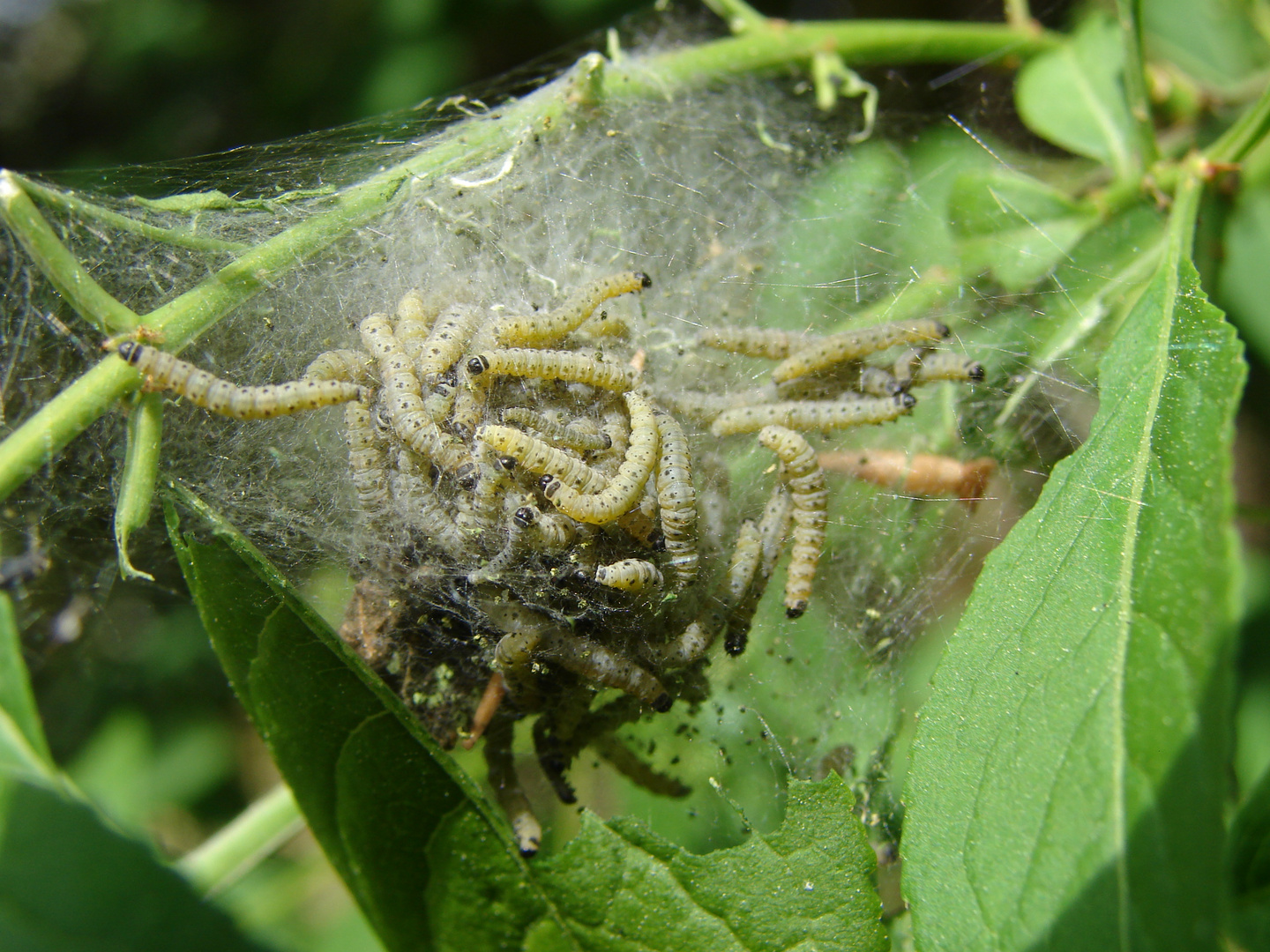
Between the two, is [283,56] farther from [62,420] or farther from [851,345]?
[851,345]

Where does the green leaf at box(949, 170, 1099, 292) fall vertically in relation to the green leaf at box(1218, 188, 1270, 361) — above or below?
above

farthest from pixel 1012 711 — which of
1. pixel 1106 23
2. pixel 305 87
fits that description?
pixel 305 87

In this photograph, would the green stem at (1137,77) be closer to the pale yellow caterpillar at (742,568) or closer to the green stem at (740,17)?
the green stem at (740,17)

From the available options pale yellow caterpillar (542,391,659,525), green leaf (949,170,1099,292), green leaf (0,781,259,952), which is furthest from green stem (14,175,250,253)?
green leaf (949,170,1099,292)

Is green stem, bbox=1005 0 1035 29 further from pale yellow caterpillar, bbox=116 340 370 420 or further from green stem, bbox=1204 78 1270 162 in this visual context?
pale yellow caterpillar, bbox=116 340 370 420

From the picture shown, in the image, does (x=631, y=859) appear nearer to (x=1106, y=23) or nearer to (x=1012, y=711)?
(x=1012, y=711)

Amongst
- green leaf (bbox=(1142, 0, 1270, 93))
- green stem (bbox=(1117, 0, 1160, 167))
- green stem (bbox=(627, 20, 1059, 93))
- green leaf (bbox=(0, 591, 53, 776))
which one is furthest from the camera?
green leaf (bbox=(1142, 0, 1270, 93))

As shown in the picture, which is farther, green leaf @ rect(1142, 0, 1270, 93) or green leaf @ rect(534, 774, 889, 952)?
green leaf @ rect(1142, 0, 1270, 93)
